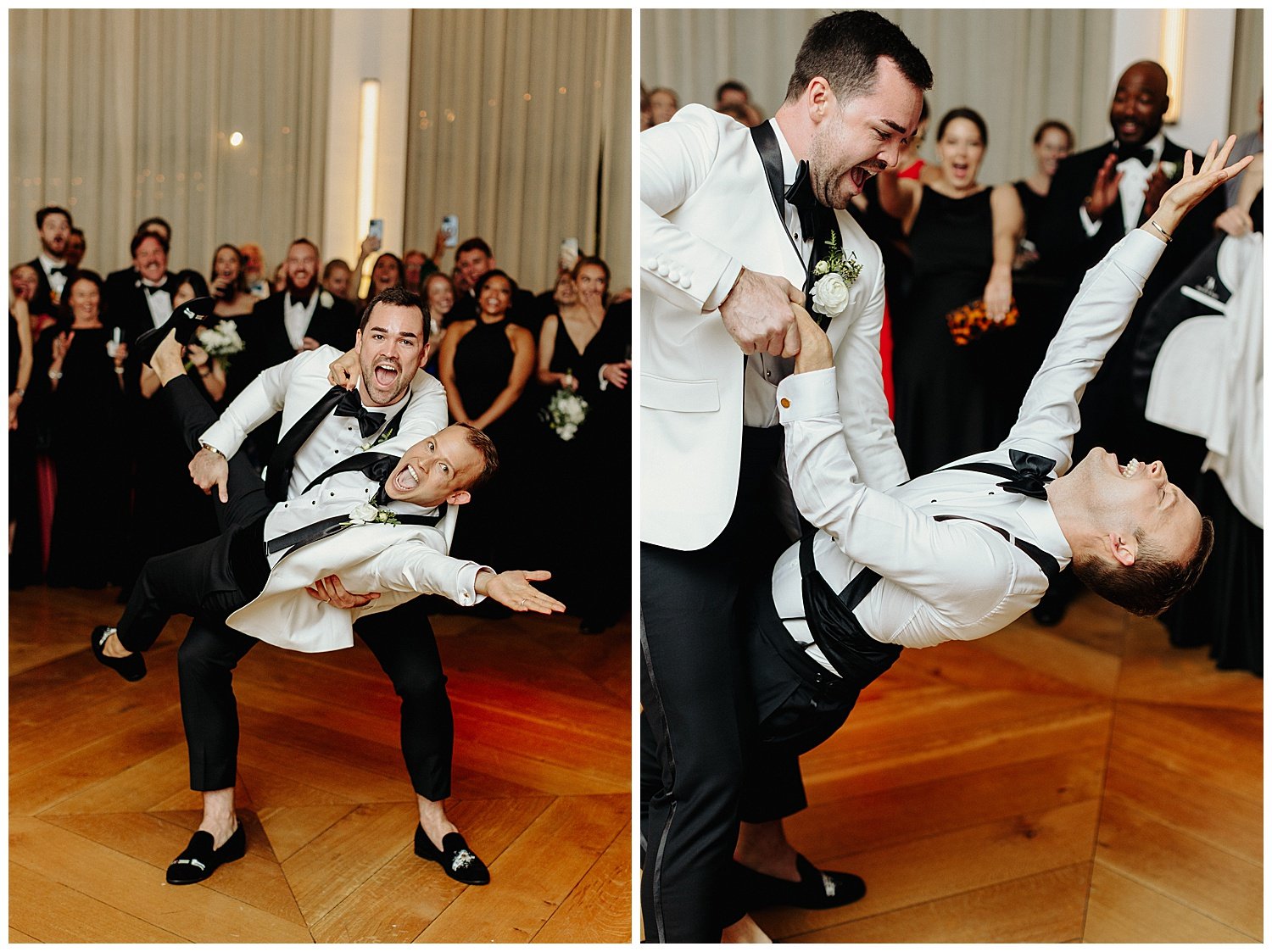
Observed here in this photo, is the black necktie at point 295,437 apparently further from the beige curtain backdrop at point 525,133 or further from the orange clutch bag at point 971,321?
the orange clutch bag at point 971,321

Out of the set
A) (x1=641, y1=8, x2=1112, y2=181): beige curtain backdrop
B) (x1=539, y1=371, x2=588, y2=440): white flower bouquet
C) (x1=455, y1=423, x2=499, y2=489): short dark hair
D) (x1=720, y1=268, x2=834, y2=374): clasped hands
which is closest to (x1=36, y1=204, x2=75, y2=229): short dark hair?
(x1=455, y1=423, x2=499, y2=489): short dark hair

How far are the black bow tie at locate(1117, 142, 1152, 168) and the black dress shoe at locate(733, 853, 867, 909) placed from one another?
2283 mm

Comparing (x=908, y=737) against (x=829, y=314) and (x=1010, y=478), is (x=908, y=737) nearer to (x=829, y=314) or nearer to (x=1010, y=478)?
(x=1010, y=478)

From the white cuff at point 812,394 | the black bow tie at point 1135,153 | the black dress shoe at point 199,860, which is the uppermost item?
the black bow tie at point 1135,153

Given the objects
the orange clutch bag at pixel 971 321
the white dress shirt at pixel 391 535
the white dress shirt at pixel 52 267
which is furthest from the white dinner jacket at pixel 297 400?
the orange clutch bag at pixel 971 321

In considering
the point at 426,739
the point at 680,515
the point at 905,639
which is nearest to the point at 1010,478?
the point at 905,639

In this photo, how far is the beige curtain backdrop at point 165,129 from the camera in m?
2.33

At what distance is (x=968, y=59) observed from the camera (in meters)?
4.86

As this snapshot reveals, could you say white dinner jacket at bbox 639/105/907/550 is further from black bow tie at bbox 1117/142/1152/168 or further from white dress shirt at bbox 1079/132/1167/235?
black bow tie at bbox 1117/142/1152/168

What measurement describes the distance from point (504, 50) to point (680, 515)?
3.40ft

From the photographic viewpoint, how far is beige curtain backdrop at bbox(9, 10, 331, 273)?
2.33m

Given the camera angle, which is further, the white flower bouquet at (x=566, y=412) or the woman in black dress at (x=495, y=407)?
the white flower bouquet at (x=566, y=412)

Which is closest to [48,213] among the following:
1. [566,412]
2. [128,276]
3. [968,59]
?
[128,276]

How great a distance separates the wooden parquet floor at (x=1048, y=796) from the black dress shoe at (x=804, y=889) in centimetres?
3
